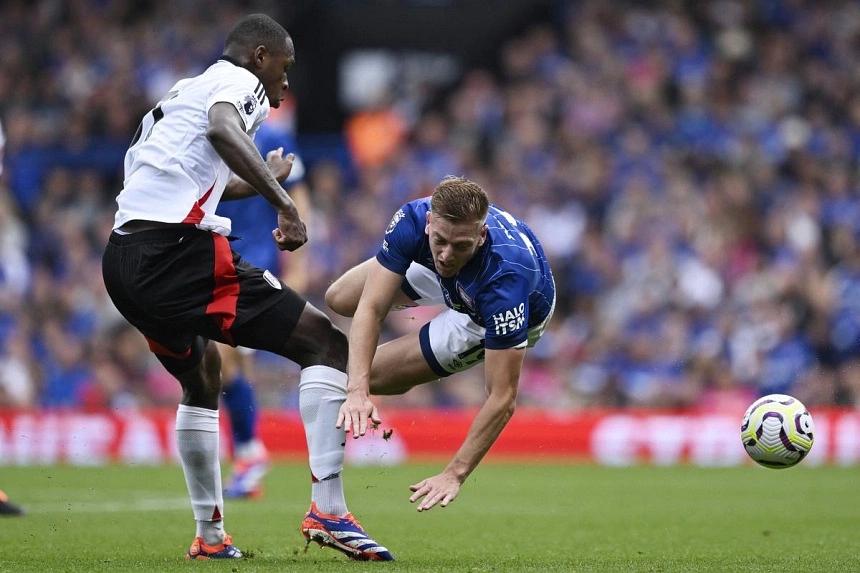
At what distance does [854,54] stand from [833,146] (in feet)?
7.09

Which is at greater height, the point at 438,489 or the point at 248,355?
the point at 248,355

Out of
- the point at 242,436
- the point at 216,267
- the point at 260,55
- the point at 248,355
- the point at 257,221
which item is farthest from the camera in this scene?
the point at 257,221

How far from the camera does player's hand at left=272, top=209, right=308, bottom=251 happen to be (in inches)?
233

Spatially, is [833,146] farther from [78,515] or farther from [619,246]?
[78,515]

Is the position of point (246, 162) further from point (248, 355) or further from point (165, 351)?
point (248, 355)

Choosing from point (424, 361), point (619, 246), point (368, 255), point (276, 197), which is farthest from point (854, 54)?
point (276, 197)

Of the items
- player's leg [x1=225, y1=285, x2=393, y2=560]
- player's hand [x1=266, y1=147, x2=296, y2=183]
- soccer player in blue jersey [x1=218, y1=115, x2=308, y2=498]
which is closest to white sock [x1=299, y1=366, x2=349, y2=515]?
player's leg [x1=225, y1=285, x2=393, y2=560]

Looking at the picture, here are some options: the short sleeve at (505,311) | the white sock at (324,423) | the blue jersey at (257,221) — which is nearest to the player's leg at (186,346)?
the white sock at (324,423)

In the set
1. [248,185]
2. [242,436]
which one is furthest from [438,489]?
[242,436]

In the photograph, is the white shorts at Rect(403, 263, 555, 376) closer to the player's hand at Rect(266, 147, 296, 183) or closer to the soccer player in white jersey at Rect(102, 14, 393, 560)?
the player's hand at Rect(266, 147, 296, 183)

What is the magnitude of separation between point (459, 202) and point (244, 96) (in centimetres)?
106

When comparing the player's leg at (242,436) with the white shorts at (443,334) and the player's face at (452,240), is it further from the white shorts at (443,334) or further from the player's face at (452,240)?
the player's face at (452,240)

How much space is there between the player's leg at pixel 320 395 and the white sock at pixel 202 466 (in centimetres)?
51

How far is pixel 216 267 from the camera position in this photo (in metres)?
6.10
